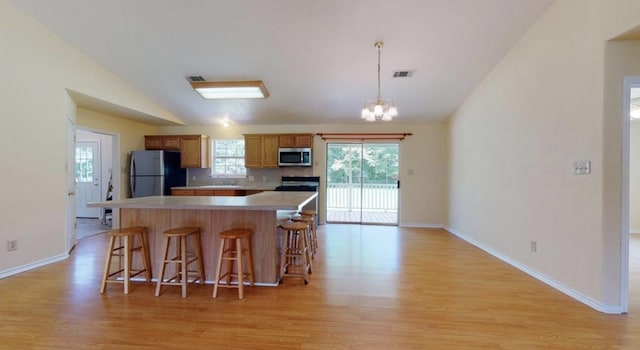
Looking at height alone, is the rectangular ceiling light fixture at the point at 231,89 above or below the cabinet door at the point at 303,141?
above

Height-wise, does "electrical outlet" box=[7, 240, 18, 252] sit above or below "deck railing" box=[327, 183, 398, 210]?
below

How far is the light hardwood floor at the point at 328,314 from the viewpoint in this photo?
2018 mm

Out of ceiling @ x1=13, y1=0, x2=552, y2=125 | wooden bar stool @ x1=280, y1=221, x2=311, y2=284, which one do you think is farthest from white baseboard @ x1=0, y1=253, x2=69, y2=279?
wooden bar stool @ x1=280, y1=221, x2=311, y2=284

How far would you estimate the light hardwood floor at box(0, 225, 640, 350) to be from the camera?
202 centimetres

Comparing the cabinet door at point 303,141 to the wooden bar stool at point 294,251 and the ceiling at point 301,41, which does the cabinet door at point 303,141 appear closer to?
the ceiling at point 301,41

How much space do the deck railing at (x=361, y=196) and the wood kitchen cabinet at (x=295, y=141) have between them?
1.07 m

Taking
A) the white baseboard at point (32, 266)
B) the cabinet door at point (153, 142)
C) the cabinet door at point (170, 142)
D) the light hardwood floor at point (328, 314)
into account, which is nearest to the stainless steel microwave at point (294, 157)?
the cabinet door at point (170, 142)

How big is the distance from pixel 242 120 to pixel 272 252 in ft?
13.2

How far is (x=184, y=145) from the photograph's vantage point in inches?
247

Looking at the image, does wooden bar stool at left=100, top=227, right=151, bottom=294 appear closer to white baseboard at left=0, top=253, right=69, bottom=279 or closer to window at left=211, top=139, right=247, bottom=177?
white baseboard at left=0, top=253, right=69, bottom=279

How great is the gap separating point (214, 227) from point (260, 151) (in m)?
3.37

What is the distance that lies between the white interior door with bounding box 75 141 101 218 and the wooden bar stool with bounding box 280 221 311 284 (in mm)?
6127

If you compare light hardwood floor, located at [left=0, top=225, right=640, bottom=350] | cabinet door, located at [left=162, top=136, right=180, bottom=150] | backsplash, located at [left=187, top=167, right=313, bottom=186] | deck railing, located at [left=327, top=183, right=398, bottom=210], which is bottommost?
light hardwood floor, located at [left=0, top=225, right=640, bottom=350]

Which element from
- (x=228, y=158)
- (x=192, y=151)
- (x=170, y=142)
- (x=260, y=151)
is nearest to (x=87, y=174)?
(x=170, y=142)
